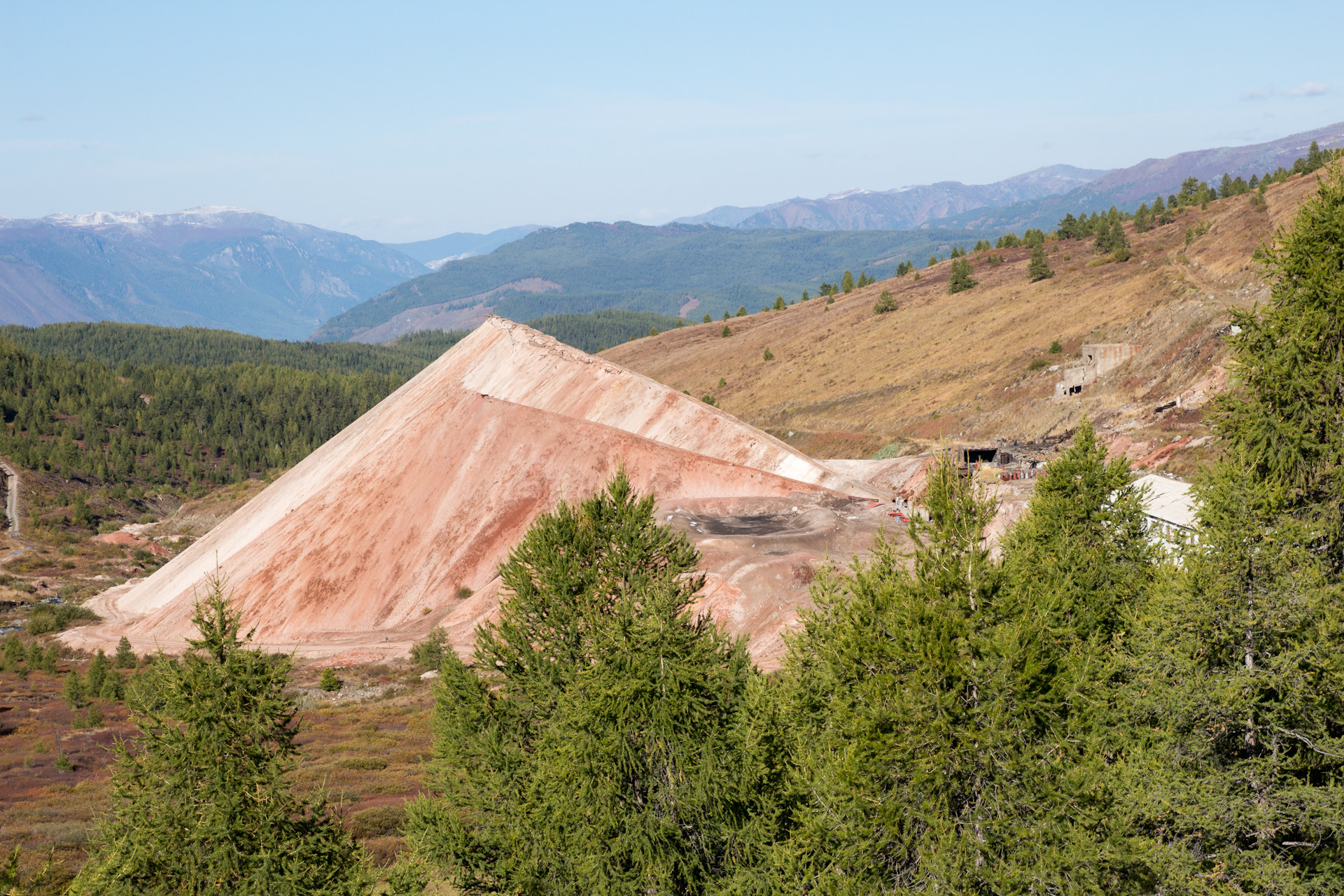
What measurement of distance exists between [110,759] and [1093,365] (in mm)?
73000

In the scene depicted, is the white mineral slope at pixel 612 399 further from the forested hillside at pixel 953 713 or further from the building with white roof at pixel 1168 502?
the forested hillside at pixel 953 713

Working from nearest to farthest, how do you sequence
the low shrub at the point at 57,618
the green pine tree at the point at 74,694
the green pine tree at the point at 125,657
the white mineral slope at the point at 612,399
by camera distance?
the green pine tree at the point at 74,694
the green pine tree at the point at 125,657
the white mineral slope at the point at 612,399
the low shrub at the point at 57,618

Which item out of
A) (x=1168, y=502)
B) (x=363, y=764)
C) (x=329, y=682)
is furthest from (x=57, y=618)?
(x=1168, y=502)

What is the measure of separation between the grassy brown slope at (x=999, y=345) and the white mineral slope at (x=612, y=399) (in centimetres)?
2725

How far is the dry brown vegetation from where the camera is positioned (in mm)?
23750

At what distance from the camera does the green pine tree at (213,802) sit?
11875 millimetres

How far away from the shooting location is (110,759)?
3547 cm

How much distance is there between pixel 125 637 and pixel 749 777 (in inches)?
1739

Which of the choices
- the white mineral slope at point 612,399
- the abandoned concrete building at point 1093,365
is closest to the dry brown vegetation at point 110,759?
the white mineral slope at point 612,399

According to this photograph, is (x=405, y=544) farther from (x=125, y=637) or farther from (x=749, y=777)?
(x=749, y=777)

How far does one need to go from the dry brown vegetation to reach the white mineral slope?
1886cm

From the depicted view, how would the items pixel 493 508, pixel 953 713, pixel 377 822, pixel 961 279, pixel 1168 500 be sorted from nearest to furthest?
pixel 953 713 < pixel 377 822 < pixel 1168 500 < pixel 493 508 < pixel 961 279

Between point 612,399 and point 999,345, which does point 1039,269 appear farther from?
point 612,399

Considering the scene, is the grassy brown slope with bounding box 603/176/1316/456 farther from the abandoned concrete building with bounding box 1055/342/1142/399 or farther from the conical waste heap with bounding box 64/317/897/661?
the conical waste heap with bounding box 64/317/897/661
